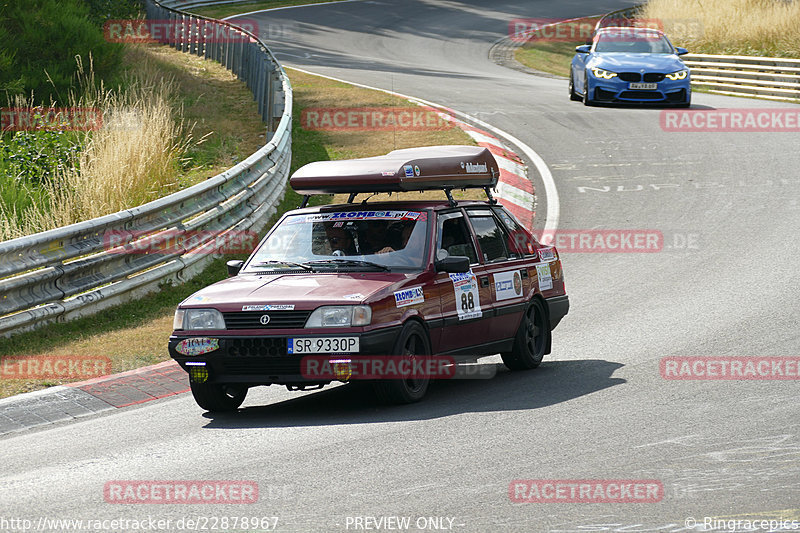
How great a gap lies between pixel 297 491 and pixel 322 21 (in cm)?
4225

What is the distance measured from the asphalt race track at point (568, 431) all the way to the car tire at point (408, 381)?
0.13m

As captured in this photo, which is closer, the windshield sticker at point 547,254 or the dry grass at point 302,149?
the dry grass at point 302,149

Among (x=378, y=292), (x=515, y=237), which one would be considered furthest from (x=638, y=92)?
(x=378, y=292)

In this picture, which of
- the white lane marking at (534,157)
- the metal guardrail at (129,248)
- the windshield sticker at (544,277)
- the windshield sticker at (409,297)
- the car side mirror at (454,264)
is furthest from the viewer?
the white lane marking at (534,157)

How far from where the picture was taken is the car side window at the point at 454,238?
932cm

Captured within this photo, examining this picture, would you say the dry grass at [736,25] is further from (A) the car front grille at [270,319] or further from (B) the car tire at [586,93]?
(A) the car front grille at [270,319]

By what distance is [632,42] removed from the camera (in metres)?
25.5

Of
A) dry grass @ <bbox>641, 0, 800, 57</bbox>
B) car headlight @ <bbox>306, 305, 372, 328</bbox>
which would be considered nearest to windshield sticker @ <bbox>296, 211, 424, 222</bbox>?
car headlight @ <bbox>306, 305, 372, 328</bbox>

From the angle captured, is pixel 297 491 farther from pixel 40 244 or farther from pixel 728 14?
pixel 728 14

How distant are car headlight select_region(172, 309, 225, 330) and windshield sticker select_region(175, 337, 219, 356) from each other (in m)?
0.11

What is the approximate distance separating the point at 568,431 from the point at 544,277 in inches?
127

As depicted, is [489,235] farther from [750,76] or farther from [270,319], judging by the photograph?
[750,76]

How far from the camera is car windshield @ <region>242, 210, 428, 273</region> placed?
897 cm

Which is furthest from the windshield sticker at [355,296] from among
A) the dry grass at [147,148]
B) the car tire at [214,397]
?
the dry grass at [147,148]
